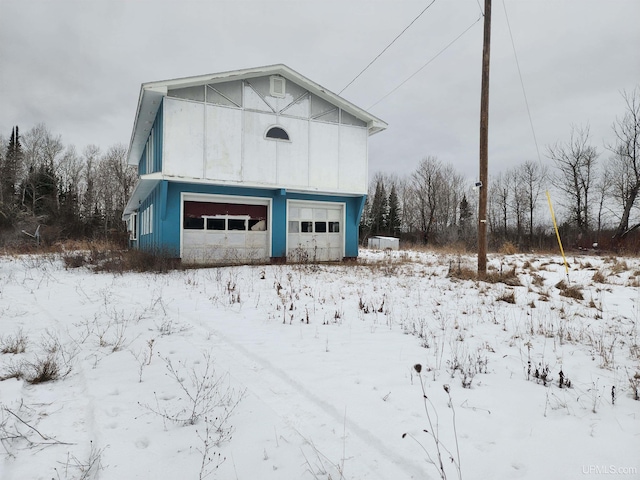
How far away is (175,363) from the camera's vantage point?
3.97 m

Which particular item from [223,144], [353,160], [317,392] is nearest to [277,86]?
[223,144]

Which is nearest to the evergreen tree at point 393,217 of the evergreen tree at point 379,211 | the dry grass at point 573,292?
the evergreen tree at point 379,211

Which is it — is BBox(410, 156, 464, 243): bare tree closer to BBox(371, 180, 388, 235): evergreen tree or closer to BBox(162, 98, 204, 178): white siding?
BBox(371, 180, 388, 235): evergreen tree

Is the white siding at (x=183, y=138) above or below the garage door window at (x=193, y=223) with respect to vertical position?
above

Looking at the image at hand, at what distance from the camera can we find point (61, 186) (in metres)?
46.1

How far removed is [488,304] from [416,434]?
5436 mm

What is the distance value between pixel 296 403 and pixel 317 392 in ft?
0.87

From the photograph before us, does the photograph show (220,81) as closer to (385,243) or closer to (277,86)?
(277,86)

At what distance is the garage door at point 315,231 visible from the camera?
15.8m

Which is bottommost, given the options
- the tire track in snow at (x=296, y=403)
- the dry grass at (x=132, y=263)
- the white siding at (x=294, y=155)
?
the tire track in snow at (x=296, y=403)

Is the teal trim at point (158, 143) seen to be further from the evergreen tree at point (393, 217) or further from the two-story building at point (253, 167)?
the evergreen tree at point (393, 217)

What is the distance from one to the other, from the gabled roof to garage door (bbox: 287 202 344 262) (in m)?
4.39

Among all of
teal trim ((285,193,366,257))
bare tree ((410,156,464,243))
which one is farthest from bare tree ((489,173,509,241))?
teal trim ((285,193,366,257))

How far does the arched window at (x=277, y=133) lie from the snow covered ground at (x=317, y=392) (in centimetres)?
970
